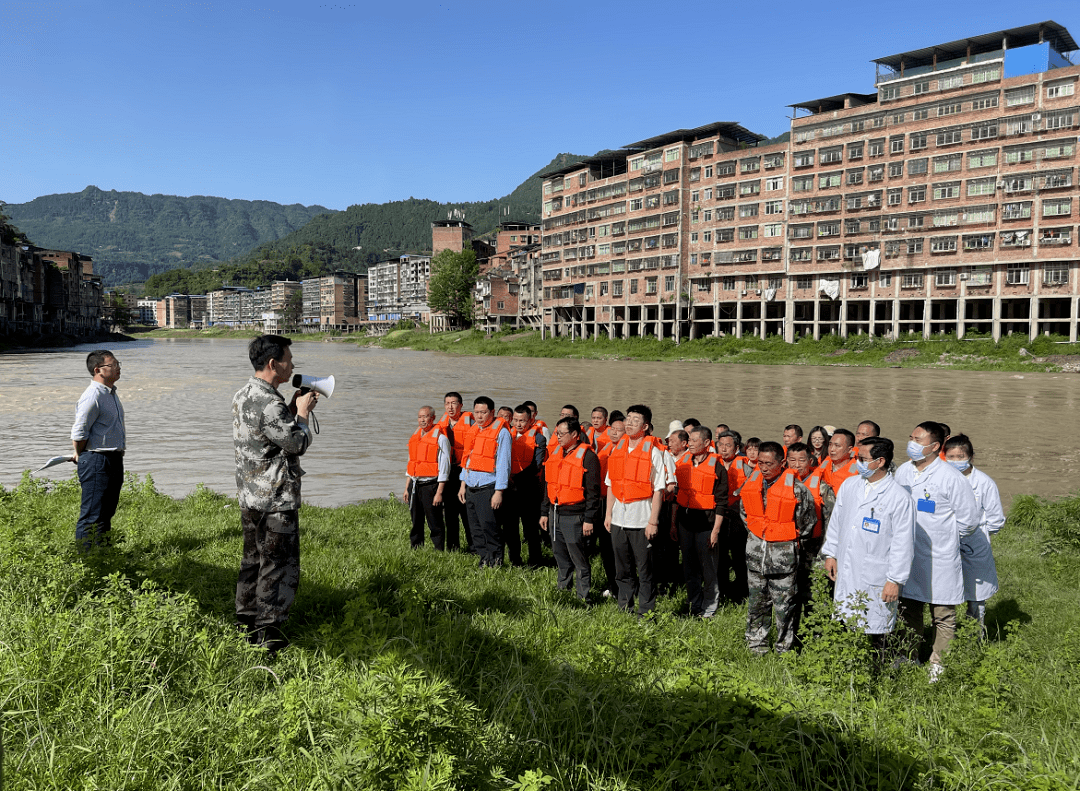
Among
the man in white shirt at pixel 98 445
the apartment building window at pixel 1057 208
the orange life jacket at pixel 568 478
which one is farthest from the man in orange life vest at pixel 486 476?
the apartment building window at pixel 1057 208

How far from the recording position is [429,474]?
9.34 meters

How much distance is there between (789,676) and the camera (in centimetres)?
516

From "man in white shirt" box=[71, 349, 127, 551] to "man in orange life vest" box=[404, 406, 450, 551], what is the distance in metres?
3.24

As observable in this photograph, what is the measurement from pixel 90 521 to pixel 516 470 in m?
4.87

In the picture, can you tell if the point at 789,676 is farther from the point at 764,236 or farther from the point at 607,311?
the point at 607,311

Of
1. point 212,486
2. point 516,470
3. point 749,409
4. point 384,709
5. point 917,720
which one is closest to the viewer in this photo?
point 384,709

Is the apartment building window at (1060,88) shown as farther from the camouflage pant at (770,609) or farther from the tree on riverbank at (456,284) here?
the tree on riverbank at (456,284)

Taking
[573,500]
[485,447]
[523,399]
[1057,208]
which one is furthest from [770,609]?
[1057,208]

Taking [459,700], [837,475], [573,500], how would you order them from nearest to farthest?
[459,700]
[837,475]
[573,500]

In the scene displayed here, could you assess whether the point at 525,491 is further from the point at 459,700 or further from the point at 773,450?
the point at 459,700

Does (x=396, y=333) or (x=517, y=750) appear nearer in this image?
(x=517, y=750)

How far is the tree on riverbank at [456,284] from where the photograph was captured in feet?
394

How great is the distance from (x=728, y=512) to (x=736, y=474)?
0.55 m

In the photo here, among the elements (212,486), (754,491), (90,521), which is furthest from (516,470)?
(212,486)
